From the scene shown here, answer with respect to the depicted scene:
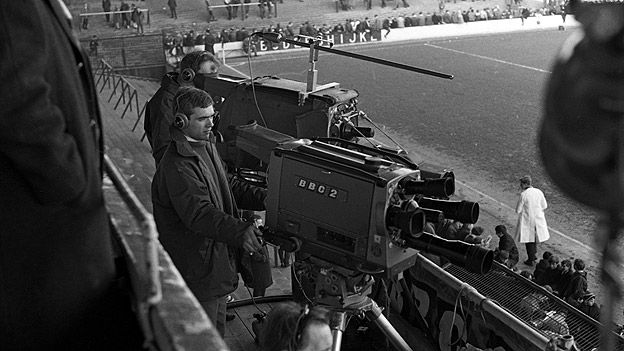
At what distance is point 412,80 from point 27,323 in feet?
64.8

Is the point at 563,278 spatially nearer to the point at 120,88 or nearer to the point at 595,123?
the point at 595,123

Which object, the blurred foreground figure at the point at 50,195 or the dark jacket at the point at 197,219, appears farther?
the dark jacket at the point at 197,219

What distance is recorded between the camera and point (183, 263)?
3.64 m

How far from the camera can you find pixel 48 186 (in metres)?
1.54

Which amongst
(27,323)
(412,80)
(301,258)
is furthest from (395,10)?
(27,323)

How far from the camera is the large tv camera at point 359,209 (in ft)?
10.8

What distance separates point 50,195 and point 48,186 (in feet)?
0.07

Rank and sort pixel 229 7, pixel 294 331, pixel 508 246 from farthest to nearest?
pixel 229 7 < pixel 508 246 < pixel 294 331

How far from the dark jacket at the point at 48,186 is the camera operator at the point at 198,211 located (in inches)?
70.4

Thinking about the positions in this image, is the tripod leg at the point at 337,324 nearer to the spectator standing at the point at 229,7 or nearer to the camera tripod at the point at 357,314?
the camera tripod at the point at 357,314

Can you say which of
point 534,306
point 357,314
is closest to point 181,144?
point 357,314

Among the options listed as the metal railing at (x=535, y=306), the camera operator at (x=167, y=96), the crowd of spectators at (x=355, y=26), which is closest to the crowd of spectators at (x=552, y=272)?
the metal railing at (x=535, y=306)

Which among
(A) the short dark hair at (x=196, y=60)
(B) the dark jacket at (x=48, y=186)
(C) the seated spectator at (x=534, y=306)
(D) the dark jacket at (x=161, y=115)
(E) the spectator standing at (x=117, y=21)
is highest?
(B) the dark jacket at (x=48, y=186)

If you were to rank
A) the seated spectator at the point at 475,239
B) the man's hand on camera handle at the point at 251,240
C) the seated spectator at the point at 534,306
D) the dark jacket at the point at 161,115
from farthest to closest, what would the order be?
Answer: the seated spectator at the point at 475,239
the dark jacket at the point at 161,115
the seated spectator at the point at 534,306
the man's hand on camera handle at the point at 251,240
